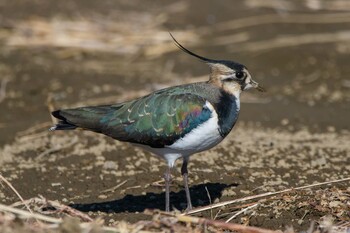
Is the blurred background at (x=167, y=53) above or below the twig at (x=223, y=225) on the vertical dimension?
above

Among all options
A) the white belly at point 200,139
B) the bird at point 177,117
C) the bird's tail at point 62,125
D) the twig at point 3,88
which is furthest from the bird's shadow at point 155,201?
the twig at point 3,88

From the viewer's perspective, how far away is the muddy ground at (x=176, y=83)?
6.45 metres

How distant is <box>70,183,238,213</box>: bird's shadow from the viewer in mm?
6176

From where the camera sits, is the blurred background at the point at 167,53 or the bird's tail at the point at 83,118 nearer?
the bird's tail at the point at 83,118

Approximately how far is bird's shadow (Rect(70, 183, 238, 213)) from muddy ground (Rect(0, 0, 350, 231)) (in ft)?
0.05

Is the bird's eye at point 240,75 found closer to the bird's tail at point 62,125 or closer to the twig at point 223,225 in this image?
the bird's tail at point 62,125

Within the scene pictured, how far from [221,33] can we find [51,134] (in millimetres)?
4266

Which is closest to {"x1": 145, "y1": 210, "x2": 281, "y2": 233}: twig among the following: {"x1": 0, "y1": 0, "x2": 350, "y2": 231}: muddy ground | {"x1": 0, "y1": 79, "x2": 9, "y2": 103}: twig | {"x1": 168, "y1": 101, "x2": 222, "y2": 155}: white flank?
{"x1": 0, "y1": 0, "x2": 350, "y2": 231}: muddy ground

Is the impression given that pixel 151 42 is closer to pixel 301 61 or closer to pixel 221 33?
pixel 221 33

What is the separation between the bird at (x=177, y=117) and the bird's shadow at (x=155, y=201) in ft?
1.15

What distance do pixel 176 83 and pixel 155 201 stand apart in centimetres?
335

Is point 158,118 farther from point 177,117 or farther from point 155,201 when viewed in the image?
point 155,201

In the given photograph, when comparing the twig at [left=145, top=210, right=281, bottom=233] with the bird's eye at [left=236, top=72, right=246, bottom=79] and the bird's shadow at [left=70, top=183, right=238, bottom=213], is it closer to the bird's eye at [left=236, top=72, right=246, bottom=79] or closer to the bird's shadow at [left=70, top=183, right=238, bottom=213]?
the bird's shadow at [left=70, top=183, right=238, bottom=213]

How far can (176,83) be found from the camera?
956cm
